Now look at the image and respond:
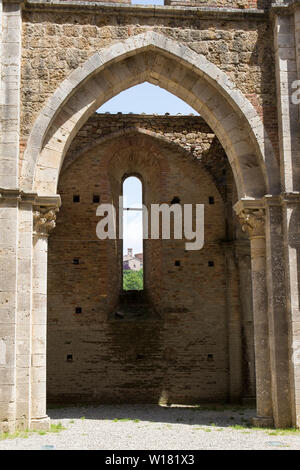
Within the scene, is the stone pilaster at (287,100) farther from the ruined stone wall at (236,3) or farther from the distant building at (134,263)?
the distant building at (134,263)

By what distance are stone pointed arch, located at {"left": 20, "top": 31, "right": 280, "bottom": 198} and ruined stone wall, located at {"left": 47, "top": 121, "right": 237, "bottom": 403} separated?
187 inches

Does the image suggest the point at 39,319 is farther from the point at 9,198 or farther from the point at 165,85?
the point at 165,85

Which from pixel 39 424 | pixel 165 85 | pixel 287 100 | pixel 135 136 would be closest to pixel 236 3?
pixel 165 85

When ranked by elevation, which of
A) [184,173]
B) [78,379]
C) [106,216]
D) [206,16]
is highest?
[206,16]

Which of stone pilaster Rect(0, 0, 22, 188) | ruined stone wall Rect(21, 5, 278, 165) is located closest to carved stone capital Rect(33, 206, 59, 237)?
stone pilaster Rect(0, 0, 22, 188)

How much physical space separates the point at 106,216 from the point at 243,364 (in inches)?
197

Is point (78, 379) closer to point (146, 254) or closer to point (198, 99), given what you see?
point (146, 254)

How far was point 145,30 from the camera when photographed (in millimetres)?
9891

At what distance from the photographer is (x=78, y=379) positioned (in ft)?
45.7

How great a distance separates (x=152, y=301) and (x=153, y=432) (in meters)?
5.92

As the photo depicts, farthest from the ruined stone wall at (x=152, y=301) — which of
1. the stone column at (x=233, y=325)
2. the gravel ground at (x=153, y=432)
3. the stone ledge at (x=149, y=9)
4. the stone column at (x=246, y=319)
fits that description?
the stone ledge at (x=149, y=9)

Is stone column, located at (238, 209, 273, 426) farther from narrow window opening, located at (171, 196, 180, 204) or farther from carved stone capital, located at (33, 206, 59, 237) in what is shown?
narrow window opening, located at (171, 196, 180, 204)
